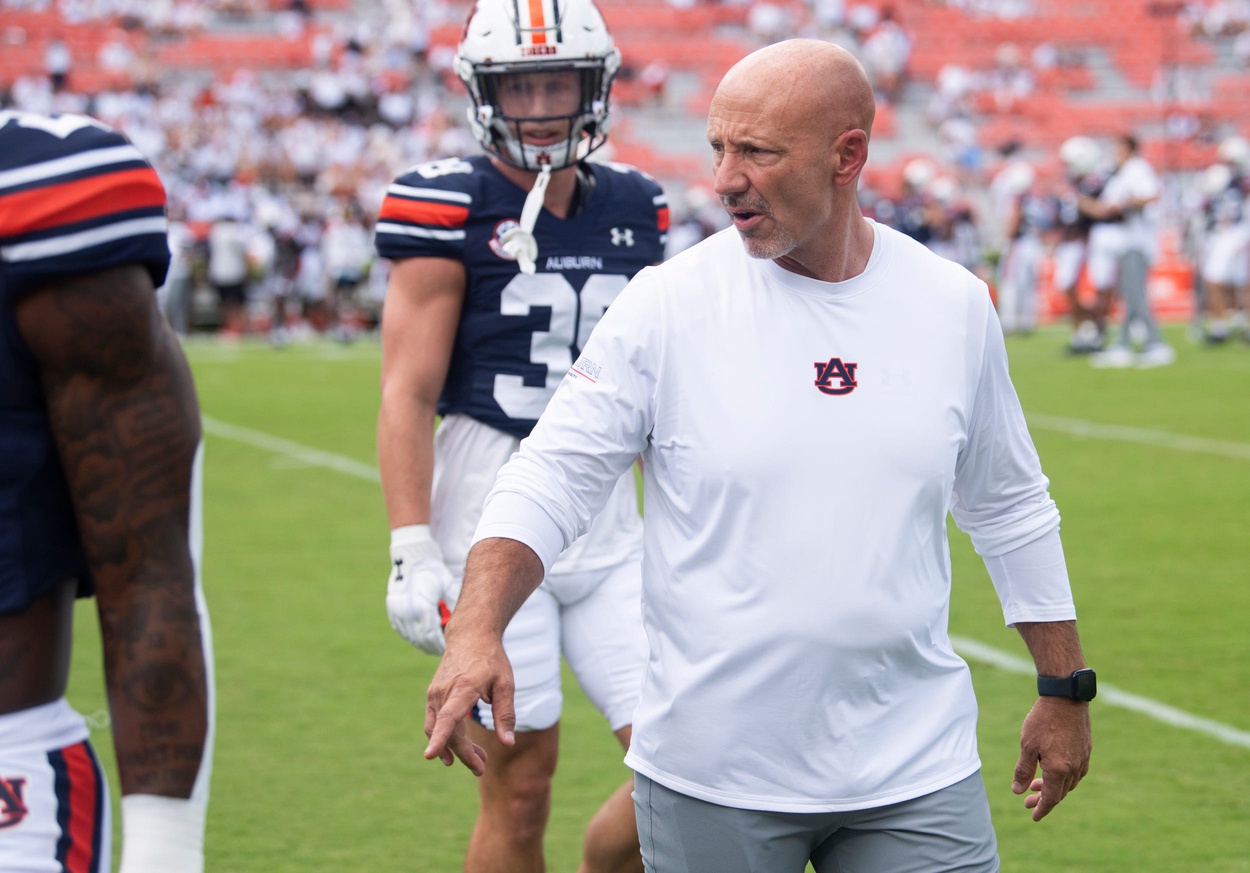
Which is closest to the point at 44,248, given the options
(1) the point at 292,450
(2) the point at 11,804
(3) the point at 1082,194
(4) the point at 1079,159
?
(2) the point at 11,804

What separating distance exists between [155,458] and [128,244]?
268 mm

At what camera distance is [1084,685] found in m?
2.54

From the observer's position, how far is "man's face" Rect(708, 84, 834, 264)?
235 cm

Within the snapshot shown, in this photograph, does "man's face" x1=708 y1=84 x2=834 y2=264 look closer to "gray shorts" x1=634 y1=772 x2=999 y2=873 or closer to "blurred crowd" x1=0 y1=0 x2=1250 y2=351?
A: "gray shorts" x1=634 y1=772 x2=999 y2=873

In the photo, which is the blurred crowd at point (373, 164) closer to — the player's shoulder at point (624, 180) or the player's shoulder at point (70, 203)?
the player's shoulder at point (624, 180)

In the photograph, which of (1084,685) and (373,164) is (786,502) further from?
(373,164)

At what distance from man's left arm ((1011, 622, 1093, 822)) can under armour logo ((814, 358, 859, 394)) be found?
515 millimetres

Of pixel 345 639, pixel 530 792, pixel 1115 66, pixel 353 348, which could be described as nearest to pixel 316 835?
pixel 530 792

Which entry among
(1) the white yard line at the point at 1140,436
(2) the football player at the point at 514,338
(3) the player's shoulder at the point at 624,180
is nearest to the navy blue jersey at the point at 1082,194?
(1) the white yard line at the point at 1140,436

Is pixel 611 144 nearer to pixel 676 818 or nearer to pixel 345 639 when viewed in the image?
pixel 345 639

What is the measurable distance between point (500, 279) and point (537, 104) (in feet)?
1.22

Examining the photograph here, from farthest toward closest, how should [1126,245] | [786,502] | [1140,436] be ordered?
[1126,245]
[1140,436]
[786,502]

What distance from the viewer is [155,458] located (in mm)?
1928

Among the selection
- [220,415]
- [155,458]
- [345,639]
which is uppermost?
[155,458]
